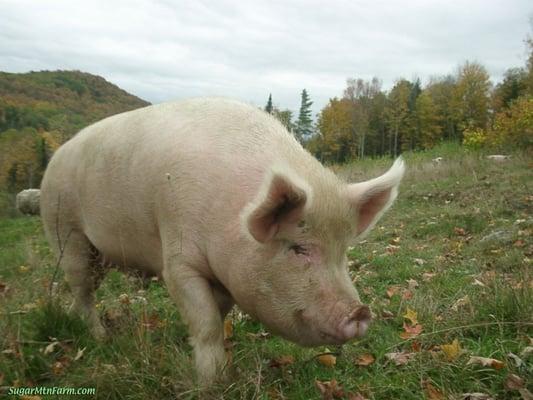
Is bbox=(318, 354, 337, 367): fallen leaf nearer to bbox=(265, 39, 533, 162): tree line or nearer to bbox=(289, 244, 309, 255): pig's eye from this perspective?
bbox=(289, 244, 309, 255): pig's eye

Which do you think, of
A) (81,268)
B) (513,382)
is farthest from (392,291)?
(81,268)

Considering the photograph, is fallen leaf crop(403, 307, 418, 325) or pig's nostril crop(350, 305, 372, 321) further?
fallen leaf crop(403, 307, 418, 325)

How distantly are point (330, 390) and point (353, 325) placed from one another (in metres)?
0.54

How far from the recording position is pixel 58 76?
102 meters

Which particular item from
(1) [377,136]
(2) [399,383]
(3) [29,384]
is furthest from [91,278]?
→ (1) [377,136]

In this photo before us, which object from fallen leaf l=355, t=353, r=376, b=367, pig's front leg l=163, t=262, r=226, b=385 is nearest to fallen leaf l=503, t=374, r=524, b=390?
fallen leaf l=355, t=353, r=376, b=367

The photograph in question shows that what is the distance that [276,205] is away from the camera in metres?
2.56

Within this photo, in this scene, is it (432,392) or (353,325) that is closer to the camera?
(353,325)

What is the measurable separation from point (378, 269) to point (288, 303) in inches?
163

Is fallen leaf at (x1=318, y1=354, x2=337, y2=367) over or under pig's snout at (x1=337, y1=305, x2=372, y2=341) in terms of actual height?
under

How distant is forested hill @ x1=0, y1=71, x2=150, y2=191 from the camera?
56.3m

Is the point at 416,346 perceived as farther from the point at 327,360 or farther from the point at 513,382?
the point at 513,382

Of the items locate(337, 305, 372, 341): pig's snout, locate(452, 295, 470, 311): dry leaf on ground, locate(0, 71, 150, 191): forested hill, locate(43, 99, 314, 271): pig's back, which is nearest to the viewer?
locate(337, 305, 372, 341): pig's snout

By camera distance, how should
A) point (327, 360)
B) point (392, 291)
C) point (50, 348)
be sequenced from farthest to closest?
point (392, 291) → point (327, 360) → point (50, 348)
